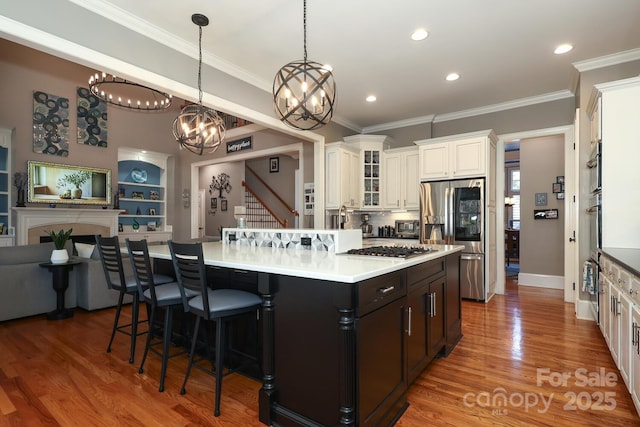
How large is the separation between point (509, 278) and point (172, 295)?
6660mm

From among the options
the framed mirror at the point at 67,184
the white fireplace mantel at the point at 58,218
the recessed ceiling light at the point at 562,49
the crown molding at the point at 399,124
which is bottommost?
the white fireplace mantel at the point at 58,218

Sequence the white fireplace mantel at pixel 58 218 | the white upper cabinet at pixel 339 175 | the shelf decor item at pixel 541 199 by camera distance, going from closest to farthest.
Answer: the white upper cabinet at pixel 339 175
the white fireplace mantel at pixel 58 218
the shelf decor item at pixel 541 199

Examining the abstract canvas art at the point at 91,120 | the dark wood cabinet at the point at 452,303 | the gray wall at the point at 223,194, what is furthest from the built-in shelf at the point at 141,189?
the dark wood cabinet at the point at 452,303

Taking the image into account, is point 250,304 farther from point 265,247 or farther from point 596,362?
point 596,362

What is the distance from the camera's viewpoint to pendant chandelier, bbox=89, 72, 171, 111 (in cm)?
449

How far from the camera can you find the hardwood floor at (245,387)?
6.70 ft

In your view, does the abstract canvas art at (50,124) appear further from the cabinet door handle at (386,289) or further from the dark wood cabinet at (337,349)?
the cabinet door handle at (386,289)

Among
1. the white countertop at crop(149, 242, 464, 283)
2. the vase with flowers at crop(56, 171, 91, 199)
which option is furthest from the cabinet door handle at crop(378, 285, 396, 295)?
the vase with flowers at crop(56, 171, 91, 199)

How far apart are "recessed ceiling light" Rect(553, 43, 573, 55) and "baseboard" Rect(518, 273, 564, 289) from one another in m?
3.95

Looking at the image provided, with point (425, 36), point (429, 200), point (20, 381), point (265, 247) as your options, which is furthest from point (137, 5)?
point (429, 200)

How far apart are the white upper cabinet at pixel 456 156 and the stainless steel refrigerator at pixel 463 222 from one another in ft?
0.44

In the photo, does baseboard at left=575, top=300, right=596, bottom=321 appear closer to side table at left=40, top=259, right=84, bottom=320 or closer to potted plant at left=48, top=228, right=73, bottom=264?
side table at left=40, top=259, right=84, bottom=320

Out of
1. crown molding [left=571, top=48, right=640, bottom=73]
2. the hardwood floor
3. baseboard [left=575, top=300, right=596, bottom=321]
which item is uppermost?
crown molding [left=571, top=48, right=640, bottom=73]

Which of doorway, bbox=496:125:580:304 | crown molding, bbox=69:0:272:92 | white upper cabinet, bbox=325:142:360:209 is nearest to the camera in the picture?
crown molding, bbox=69:0:272:92
